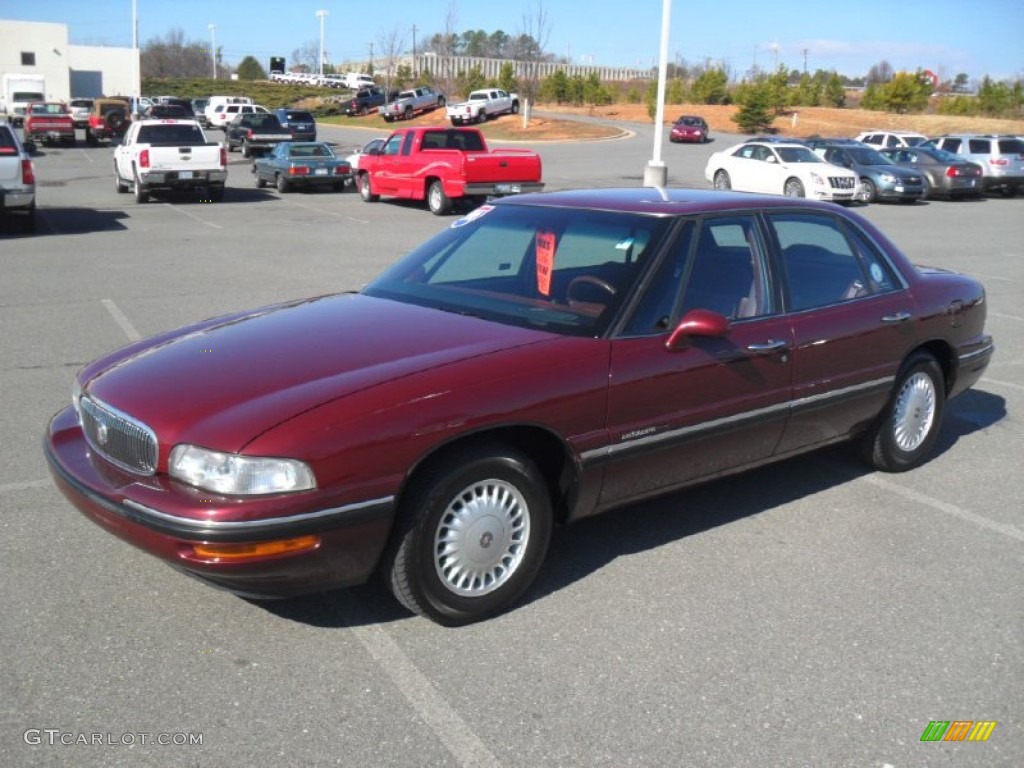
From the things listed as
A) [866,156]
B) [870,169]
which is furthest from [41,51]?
[870,169]

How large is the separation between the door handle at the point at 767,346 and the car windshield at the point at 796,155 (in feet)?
73.6

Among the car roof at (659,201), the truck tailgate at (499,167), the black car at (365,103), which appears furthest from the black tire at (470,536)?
the black car at (365,103)

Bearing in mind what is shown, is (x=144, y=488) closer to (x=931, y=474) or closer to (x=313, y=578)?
(x=313, y=578)

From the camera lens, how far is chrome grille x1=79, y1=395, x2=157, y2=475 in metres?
3.65

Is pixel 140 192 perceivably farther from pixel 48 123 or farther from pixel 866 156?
pixel 48 123

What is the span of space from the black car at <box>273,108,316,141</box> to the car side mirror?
40082 mm

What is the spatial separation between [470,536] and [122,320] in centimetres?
691

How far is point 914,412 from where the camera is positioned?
591 centimetres

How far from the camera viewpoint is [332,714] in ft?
10.9

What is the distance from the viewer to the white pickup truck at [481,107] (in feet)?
189

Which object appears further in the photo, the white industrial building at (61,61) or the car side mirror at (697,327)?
the white industrial building at (61,61)

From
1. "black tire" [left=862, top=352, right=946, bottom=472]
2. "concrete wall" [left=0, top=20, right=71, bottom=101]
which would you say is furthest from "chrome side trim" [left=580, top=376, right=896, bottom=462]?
"concrete wall" [left=0, top=20, right=71, bottom=101]

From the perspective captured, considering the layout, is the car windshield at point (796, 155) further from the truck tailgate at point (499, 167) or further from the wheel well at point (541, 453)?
the wheel well at point (541, 453)

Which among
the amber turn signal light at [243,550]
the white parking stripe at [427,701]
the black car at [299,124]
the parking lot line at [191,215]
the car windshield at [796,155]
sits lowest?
the white parking stripe at [427,701]
